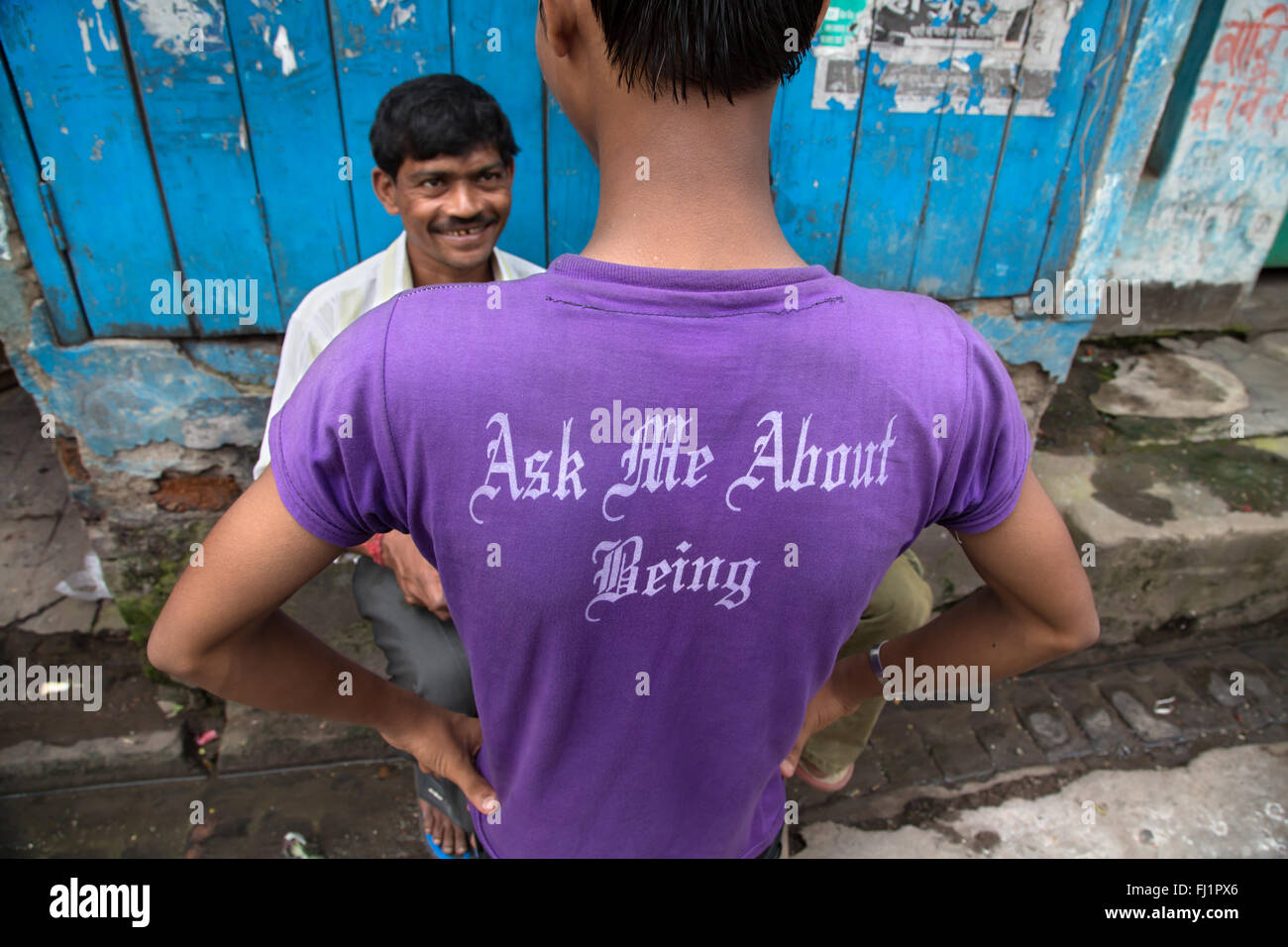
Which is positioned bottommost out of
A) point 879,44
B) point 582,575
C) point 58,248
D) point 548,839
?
point 548,839

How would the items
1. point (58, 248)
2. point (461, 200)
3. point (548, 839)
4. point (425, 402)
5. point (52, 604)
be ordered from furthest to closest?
point (52, 604), point (58, 248), point (461, 200), point (548, 839), point (425, 402)

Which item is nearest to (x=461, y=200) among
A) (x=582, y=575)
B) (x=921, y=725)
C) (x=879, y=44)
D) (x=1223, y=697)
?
(x=879, y=44)

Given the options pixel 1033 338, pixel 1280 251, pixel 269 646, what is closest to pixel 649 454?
pixel 269 646

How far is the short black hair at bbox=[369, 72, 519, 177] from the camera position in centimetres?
187

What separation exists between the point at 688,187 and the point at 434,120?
127 cm

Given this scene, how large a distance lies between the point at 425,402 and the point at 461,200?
53.6 inches

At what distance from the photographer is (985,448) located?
89 cm

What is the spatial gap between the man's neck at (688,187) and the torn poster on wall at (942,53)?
5.35ft

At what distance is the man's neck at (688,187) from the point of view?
830 millimetres

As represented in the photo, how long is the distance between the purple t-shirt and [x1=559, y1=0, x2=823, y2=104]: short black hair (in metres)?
0.20

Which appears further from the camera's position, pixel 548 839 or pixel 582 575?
pixel 548 839

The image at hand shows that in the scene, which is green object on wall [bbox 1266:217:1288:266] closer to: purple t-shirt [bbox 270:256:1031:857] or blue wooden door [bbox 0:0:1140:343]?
blue wooden door [bbox 0:0:1140:343]

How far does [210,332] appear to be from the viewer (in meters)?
2.30
